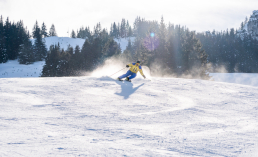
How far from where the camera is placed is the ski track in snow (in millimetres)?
3908

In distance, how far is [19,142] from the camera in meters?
3.90

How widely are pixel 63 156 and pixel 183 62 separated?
30.6m

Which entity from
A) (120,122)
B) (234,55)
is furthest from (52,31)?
(120,122)

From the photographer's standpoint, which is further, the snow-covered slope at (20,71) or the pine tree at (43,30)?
the pine tree at (43,30)

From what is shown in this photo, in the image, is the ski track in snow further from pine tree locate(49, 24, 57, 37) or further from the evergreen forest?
pine tree locate(49, 24, 57, 37)

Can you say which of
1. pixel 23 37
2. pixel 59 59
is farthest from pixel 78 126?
pixel 23 37

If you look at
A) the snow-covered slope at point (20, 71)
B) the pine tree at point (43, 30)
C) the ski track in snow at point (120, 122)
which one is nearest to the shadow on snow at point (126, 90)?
the ski track in snow at point (120, 122)

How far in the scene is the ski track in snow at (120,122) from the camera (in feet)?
12.8

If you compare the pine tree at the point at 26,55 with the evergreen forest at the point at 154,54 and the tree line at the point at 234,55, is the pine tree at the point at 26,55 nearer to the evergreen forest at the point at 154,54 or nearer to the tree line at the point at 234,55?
the evergreen forest at the point at 154,54

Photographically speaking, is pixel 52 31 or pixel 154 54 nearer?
pixel 154 54

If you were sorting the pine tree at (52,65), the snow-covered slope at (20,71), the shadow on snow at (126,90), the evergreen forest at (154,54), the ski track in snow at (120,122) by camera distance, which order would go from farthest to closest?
the snow-covered slope at (20,71)
the pine tree at (52,65)
the evergreen forest at (154,54)
the shadow on snow at (126,90)
the ski track in snow at (120,122)

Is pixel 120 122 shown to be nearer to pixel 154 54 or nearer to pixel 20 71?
pixel 154 54

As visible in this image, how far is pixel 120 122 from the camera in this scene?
18.0ft

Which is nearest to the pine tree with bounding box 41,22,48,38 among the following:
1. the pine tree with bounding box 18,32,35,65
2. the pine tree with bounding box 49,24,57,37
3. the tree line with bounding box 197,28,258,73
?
the pine tree with bounding box 49,24,57,37
